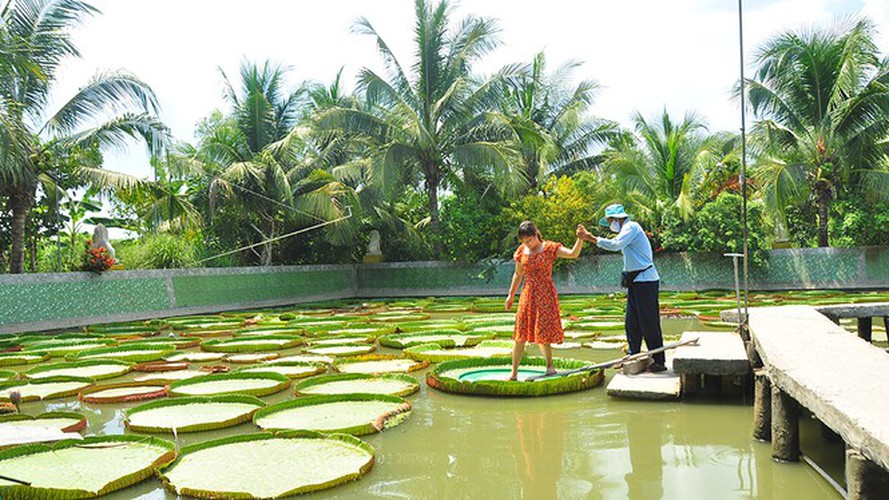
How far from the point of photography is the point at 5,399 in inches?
216

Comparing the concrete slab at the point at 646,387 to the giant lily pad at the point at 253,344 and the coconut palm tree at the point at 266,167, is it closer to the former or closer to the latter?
Result: the giant lily pad at the point at 253,344

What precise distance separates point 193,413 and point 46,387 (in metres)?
2.20

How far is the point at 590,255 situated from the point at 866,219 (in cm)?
705

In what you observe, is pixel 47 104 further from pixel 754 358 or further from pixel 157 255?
pixel 754 358

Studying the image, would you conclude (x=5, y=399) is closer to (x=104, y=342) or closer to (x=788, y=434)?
(x=104, y=342)

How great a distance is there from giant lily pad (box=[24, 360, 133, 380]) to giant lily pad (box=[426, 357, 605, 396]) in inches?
132

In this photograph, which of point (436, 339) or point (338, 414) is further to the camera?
point (436, 339)

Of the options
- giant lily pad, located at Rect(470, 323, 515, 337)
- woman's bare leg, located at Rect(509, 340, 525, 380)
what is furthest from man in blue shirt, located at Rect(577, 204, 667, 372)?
giant lily pad, located at Rect(470, 323, 515, 337)

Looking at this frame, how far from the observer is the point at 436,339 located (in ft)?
28.5

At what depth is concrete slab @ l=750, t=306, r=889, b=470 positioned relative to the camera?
7.92 feet

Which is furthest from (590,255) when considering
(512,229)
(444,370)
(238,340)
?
(444,370)

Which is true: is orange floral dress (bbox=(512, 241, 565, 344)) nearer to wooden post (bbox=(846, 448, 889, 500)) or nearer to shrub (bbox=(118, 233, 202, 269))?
wooden post (bbox=(846, 448, 889, 500))

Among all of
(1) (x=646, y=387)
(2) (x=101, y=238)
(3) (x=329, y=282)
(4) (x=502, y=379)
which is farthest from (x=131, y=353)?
(3) (x=329, y=282)

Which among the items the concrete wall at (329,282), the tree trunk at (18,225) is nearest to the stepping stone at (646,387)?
the concrete wall at (329,282)
